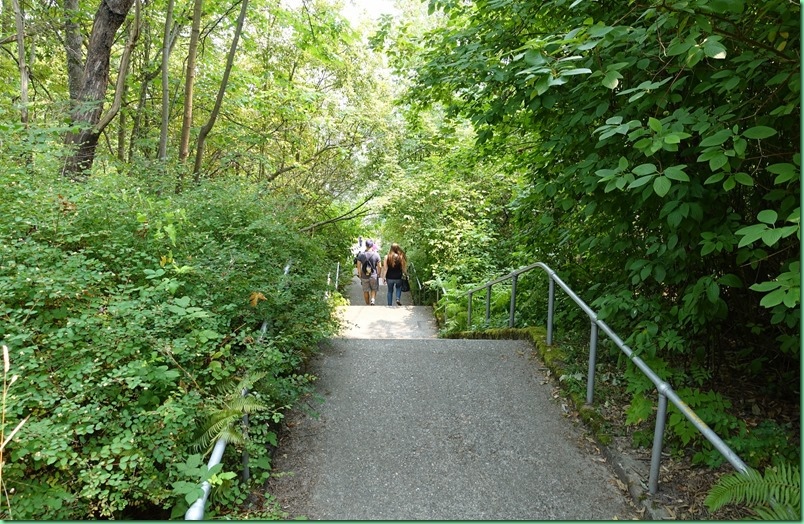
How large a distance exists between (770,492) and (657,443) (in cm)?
82

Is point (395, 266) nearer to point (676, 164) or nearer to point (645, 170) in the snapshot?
point (676, 164)

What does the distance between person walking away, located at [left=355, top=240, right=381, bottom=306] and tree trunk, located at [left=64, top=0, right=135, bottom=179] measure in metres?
6.78

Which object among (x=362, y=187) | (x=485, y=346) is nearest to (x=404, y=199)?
(x=362, y=187)

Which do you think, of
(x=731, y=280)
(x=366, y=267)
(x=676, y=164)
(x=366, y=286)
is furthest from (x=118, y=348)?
(x=366, y=286)

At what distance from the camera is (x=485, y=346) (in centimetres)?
552

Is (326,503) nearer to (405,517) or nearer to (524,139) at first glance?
(405,517)

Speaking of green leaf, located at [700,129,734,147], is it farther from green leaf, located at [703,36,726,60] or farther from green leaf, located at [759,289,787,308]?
green leaf, located at [759,289,787,308]

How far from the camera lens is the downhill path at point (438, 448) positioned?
9.50 feet

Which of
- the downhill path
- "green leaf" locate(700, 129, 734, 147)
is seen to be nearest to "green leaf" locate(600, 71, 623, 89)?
"green leaf" locate(700, 129, 734, 147)

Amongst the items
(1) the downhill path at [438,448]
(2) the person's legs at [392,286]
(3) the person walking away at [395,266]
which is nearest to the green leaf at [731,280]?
(1) the downhill path at [438,448]

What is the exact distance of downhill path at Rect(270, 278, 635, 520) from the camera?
2.90 metres

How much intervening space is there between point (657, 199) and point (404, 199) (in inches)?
365

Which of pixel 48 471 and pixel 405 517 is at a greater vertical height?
pixel 48 471

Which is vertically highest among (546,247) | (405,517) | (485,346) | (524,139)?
(524,139)
